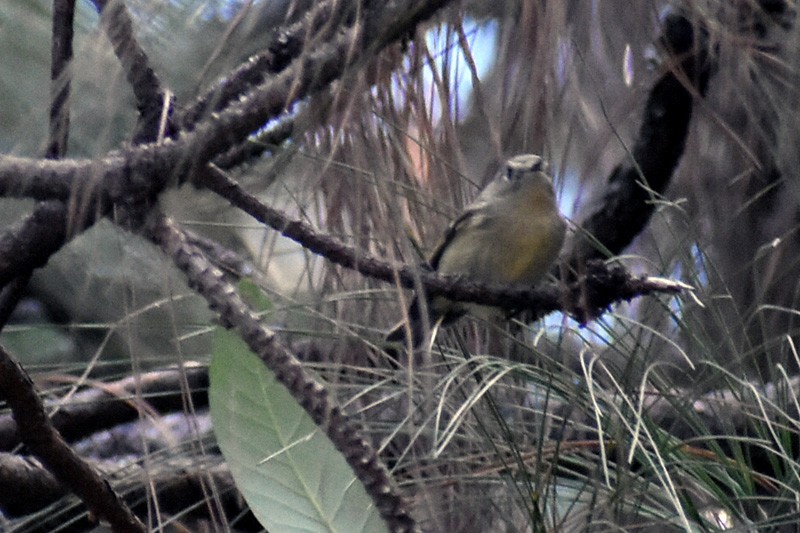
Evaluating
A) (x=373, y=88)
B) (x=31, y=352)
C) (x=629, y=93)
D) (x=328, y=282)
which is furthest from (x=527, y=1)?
(x=31, y=352)

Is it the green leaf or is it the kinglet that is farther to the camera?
the kinglet

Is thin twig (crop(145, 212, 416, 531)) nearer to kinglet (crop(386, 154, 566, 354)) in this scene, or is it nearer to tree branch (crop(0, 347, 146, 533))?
tree branch (crop(0, 347, 146, 533))

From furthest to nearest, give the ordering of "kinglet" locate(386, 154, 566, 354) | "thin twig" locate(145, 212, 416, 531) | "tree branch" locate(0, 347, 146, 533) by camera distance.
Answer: "kinglet" locate(386, 154, 566, 354) < "tree branch" locate(0, 347, 146, 533) < "thin twig" locate(145, 212, 416, 531)

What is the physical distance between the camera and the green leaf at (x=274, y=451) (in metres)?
0.87

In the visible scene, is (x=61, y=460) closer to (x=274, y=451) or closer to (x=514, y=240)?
(x=274, y=451)

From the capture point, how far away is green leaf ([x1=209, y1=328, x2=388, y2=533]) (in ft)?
2.84

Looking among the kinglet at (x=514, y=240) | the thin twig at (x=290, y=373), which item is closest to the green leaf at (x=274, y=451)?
the thin twig at (x=290, y=373)

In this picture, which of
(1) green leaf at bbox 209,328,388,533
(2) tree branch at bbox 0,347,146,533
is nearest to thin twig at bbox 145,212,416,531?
(1) green leaf at bbox 209,328,388,533

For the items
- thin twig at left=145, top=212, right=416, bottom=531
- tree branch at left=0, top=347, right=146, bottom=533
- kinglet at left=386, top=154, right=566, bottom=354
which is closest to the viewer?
thin twig at left=145, top=212, right=416, bottom=531

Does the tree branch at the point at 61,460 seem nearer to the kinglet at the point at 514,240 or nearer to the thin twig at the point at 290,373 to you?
the thin twig at the point at 290,373

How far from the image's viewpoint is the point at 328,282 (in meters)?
1.15

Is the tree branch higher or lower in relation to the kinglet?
lower

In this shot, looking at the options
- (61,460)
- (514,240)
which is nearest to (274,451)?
(61,460)

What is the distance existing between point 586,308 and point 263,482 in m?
0.32
